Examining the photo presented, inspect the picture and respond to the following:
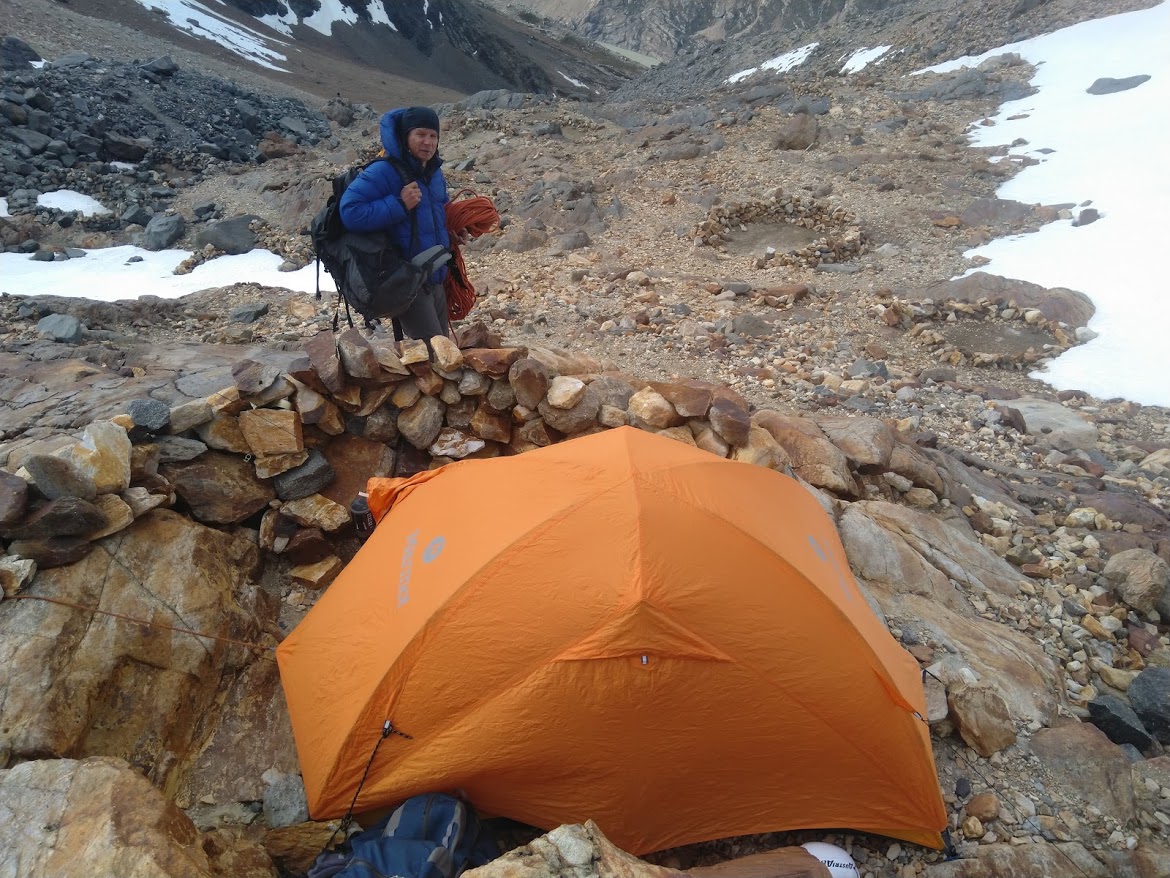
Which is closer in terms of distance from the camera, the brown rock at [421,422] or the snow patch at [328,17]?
the brown rock at [421,422]

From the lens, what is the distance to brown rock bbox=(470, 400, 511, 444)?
15.9 feet

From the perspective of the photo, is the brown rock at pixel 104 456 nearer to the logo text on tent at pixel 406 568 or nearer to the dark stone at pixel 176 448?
the dark stone at pixel 176 448

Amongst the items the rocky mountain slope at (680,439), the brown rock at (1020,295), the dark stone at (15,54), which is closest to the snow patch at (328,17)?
the dark stone at (15,54)

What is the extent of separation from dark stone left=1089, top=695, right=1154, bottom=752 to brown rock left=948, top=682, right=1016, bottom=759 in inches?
22.6

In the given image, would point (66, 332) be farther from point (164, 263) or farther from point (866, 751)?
point (866, 751)

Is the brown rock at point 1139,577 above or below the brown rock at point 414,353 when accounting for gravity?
below

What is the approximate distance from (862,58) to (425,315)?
24240 millimetres

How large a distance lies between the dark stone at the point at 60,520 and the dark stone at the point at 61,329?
17.9ft

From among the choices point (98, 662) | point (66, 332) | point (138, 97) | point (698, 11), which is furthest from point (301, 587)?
point (698, 11)

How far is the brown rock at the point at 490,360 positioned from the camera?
4695 millimetres

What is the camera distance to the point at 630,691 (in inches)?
109

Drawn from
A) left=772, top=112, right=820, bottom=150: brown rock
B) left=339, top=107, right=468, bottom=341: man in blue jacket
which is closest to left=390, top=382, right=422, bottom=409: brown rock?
left=339, top=107, right=468, bottom=341: man in blue jacket

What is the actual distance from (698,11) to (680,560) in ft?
316

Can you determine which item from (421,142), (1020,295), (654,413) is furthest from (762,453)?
(1020,295)
